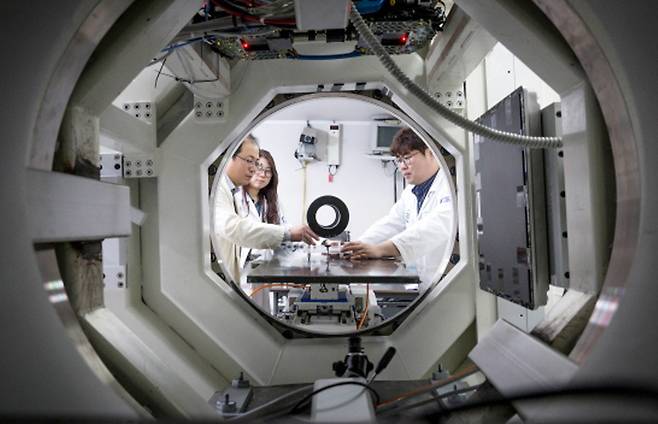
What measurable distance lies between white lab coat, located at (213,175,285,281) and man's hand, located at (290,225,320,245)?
0.31 feet

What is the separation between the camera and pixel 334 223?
275 cm

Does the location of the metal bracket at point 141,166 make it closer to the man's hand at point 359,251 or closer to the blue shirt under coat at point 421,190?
the man's hand at point 359,251

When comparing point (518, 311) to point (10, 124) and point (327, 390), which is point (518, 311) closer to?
point (327, 390)

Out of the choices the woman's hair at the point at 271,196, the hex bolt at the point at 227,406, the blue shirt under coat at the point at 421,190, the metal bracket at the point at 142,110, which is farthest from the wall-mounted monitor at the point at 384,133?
the hex bolt at the point at 227,406

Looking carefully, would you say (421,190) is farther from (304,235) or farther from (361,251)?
(304,235)

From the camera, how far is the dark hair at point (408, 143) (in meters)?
3.40

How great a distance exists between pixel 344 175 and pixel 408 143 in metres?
1.70

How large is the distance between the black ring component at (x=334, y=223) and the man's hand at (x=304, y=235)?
9.2 inches

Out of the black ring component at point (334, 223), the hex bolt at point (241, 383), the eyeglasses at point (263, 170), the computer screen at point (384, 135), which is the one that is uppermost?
the computer screen at point (384, 135)

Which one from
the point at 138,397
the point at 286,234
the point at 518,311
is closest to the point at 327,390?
the point at 138,397

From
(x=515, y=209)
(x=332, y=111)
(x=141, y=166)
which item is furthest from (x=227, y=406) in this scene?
(x=332, y=111)

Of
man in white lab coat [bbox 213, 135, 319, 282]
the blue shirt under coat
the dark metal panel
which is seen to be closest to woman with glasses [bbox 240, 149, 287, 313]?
man in white lab coat [bbox 213, 135, 319, 282]

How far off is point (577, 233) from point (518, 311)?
948 millimetres

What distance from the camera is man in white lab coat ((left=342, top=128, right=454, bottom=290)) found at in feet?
9.79
